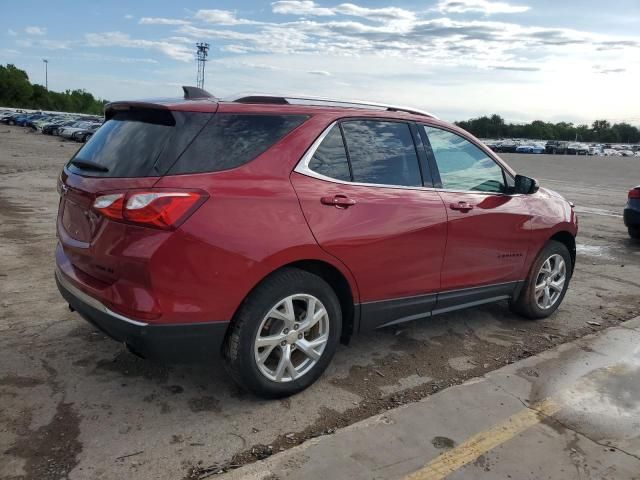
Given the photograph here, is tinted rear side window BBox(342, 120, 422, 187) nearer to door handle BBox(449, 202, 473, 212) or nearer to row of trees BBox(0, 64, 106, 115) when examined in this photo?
door handle BBox(449, 202, 473, 212)

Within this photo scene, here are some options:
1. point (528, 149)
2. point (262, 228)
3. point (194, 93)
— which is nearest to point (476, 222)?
point (262, 228)

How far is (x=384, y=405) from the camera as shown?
353cm

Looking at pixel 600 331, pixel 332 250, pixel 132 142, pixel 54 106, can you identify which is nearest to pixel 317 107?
pixel 332 250

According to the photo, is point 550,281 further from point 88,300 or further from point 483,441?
point 88,300

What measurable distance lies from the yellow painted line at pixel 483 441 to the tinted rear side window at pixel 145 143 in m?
2.05

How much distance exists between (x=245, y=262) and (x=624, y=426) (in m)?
2.46

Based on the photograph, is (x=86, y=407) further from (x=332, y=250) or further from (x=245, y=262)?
(x=332, y=250)

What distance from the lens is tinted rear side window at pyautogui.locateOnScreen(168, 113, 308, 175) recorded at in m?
3.06

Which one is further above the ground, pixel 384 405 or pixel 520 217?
pixel 520 217

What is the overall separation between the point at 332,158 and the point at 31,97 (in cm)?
13772

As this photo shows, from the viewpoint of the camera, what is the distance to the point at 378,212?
3.69 meters

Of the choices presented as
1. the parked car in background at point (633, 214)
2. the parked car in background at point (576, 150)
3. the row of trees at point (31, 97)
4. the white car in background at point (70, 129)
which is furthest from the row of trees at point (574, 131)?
the parked car in background at point (633, 214)

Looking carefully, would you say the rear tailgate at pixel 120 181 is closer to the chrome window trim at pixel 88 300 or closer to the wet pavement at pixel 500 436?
the chrome window trim at pixel 88 300

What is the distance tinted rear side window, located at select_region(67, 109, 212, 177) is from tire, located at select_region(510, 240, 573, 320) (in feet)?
11.0
